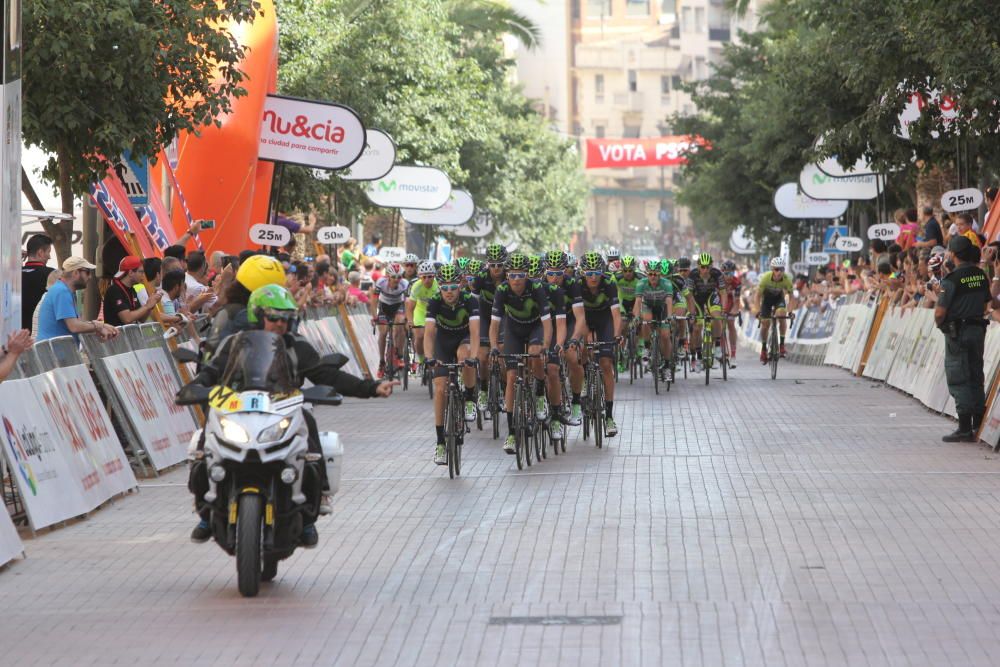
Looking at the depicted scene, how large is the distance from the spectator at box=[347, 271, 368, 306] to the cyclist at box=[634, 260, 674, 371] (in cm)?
761

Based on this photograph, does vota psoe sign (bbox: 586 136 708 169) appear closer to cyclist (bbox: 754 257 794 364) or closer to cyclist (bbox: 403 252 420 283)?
cyclist (bbox: 754 257 794 364)

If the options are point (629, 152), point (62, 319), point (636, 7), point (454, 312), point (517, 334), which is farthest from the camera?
point (636, 7)

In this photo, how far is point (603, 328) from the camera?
1888 cm

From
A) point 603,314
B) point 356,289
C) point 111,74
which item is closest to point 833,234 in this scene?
point 356,289

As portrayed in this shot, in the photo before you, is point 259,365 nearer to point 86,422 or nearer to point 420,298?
point 86,422

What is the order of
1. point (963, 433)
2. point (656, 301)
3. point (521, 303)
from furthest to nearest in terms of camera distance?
point (656, 301) < point (963, 433) < point (521, 303)

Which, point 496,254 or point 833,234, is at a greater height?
point 496,254

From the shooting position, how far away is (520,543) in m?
10.8

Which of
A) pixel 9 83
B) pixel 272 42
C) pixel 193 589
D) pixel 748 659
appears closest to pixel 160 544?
pixel 193 589

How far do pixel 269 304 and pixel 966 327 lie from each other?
29.8ft

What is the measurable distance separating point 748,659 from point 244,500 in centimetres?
277

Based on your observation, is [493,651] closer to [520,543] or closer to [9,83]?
[520,543]

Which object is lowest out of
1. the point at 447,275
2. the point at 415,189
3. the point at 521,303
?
the point at 521,303

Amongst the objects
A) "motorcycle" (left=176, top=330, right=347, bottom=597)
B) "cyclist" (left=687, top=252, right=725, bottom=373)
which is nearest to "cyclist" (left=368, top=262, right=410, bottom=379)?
"cyclist" (left=687, top=252, right=725, bottom=373)
